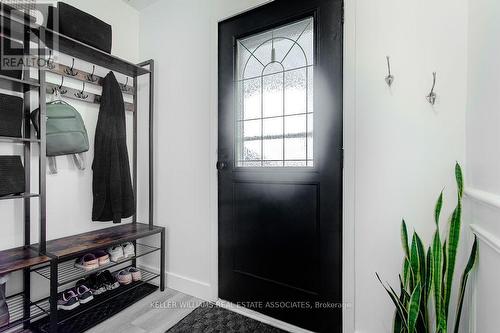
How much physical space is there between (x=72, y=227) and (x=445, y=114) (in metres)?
2.55

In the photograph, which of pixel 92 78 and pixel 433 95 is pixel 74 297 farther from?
pixel 433 95

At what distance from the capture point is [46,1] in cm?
169

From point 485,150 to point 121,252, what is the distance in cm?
228

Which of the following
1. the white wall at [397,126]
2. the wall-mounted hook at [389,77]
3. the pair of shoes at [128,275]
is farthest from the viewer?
the pair of shoes at [128,275]

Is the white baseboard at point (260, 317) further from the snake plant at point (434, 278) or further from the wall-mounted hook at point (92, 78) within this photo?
the wall-mounted hook at point (92, 78)

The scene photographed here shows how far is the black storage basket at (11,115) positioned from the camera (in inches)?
53.4

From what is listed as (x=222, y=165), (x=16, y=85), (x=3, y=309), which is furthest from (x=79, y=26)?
(x=3, y=309)

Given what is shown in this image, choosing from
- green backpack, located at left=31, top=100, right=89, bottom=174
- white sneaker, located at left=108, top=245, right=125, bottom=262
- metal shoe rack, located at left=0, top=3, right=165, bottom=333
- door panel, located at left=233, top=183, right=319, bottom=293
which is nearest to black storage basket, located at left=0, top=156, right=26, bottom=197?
metal shoe rack, located at left=0, top=3, right=165, bottom=333

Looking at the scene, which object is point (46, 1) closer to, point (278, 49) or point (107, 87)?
point (107, 87)

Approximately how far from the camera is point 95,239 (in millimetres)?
1768

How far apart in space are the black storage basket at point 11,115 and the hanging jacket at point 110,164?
1.60 feet

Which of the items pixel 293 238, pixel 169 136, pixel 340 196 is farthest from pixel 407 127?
pixel 169 136

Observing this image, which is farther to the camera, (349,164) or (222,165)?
(222,165)

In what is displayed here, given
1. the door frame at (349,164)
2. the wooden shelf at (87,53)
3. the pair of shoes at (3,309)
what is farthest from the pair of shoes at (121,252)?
the door frame at (349,164)
